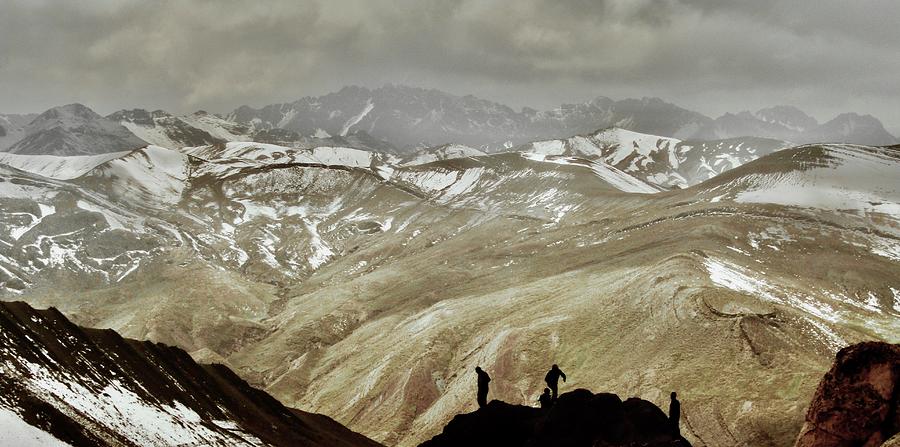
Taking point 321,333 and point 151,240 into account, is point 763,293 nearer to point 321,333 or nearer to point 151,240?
point 321,333

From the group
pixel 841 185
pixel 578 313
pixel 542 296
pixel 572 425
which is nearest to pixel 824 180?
pixel 841 185

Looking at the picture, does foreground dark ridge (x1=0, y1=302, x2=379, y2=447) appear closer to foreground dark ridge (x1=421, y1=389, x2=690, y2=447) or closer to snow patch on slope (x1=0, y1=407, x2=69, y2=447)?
snow patch on slope (x1=0, y1=407, x2=69, y2=447)

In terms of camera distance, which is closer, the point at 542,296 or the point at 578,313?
the point at 578,313

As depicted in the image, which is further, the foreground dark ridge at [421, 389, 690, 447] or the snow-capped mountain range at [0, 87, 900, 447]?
the snow-capped mountain range at [0, 87, 900, 447]

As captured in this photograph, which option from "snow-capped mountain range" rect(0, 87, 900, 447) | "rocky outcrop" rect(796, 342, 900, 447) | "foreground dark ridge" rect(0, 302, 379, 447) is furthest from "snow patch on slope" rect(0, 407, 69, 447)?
"rocky outcrop" rect(796, 342, 900, 447)

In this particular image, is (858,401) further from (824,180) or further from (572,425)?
(824,180)

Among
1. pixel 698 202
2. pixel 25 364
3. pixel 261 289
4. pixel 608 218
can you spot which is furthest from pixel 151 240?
pixel 25 364
